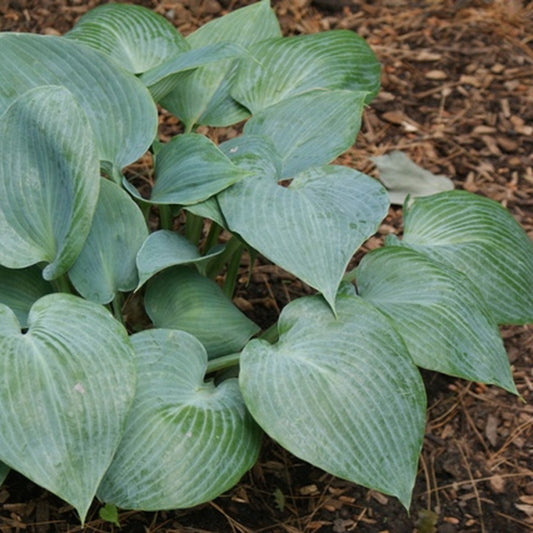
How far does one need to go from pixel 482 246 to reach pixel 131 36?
94 cm

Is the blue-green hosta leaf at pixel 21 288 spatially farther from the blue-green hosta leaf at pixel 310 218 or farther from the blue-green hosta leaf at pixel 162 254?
the blue-green hosta leaf at pixel 310 218

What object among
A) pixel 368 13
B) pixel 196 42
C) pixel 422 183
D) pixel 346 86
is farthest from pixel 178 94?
pixel 368 13

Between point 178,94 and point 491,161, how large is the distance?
1.03 m

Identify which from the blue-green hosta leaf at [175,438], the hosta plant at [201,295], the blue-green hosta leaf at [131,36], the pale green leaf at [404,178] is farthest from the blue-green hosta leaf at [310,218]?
the pale green leaf at [404,178]

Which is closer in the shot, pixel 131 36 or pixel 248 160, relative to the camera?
pixel 248 160

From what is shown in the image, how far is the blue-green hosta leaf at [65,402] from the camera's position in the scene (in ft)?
4.40

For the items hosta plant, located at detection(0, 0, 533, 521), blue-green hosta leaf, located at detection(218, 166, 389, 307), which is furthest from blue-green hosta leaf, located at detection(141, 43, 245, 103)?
blue-green hosta leaf, located at detection(218, 166, 389, 307)

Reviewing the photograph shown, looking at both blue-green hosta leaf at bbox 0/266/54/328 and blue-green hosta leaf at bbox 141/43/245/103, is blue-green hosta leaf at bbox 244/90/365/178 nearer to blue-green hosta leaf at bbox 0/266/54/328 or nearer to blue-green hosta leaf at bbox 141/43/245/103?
blue-green hosta leaf at bbox 141/43/245/103

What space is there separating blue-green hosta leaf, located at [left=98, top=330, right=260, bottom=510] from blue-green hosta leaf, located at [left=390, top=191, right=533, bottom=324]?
561 millimetres

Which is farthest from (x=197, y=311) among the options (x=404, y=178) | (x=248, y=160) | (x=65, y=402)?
(x=404, y=178)

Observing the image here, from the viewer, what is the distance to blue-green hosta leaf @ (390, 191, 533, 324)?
187 cm

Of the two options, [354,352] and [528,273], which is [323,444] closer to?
[354,352]

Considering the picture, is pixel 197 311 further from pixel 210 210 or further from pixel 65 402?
pixel 65 402

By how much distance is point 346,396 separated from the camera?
153 cm
